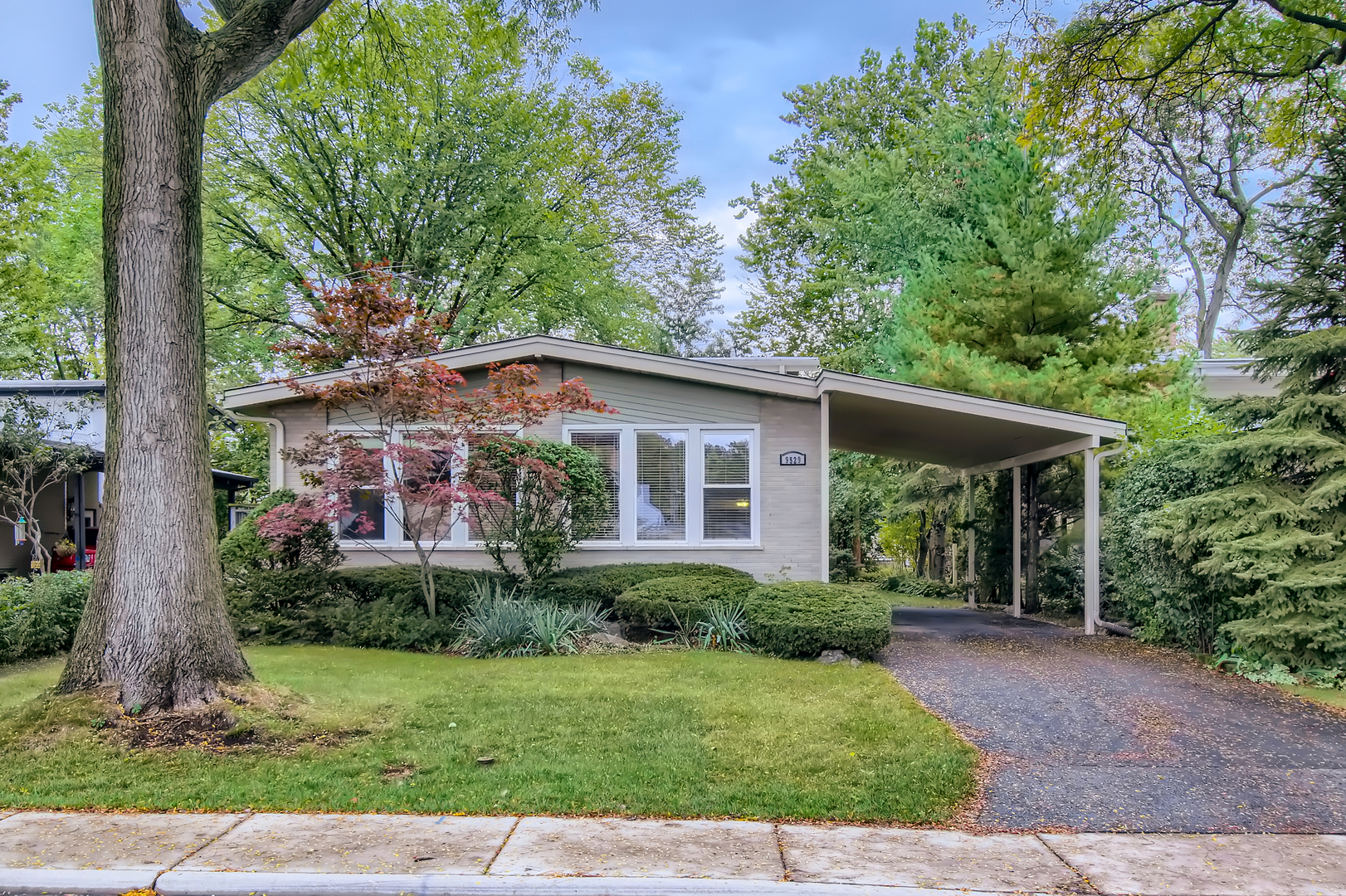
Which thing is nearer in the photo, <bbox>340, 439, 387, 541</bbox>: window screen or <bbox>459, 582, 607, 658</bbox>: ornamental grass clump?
<bbox>459, 582, 607, 658</bbox>: ornamental grass clump

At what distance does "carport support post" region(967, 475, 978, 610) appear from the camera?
57.1 ft

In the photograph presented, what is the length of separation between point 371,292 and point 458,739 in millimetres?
5237

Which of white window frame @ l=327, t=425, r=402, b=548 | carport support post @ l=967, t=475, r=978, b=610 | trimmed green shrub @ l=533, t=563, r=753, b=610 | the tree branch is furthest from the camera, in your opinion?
carport support post @ l=967, t=475, r=978, b=610

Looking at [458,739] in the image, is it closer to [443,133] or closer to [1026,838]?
[1026,838]

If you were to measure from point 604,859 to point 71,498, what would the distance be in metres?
17.9

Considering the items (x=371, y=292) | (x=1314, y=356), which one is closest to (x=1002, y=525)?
(x=1314, y=356)

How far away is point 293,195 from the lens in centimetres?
2073

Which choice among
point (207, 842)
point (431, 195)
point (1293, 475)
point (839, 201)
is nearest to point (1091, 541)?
point (1293, 475)

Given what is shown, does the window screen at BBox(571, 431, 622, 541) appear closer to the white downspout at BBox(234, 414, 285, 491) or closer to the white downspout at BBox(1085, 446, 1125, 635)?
the white downspout at BBox(234, 414, 285, 491)

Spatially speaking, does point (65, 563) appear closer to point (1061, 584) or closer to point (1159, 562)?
point (1159, 562)

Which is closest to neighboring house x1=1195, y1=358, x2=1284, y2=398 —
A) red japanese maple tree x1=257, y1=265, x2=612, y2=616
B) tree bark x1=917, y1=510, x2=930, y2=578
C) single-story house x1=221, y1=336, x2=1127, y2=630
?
tree bark x1=917, y1=510, x2=930, y2=578

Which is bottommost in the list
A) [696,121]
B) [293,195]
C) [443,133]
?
[293,195]

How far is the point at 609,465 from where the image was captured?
11.8 meters

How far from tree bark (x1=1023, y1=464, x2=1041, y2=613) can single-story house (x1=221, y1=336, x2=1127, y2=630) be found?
2.57m
